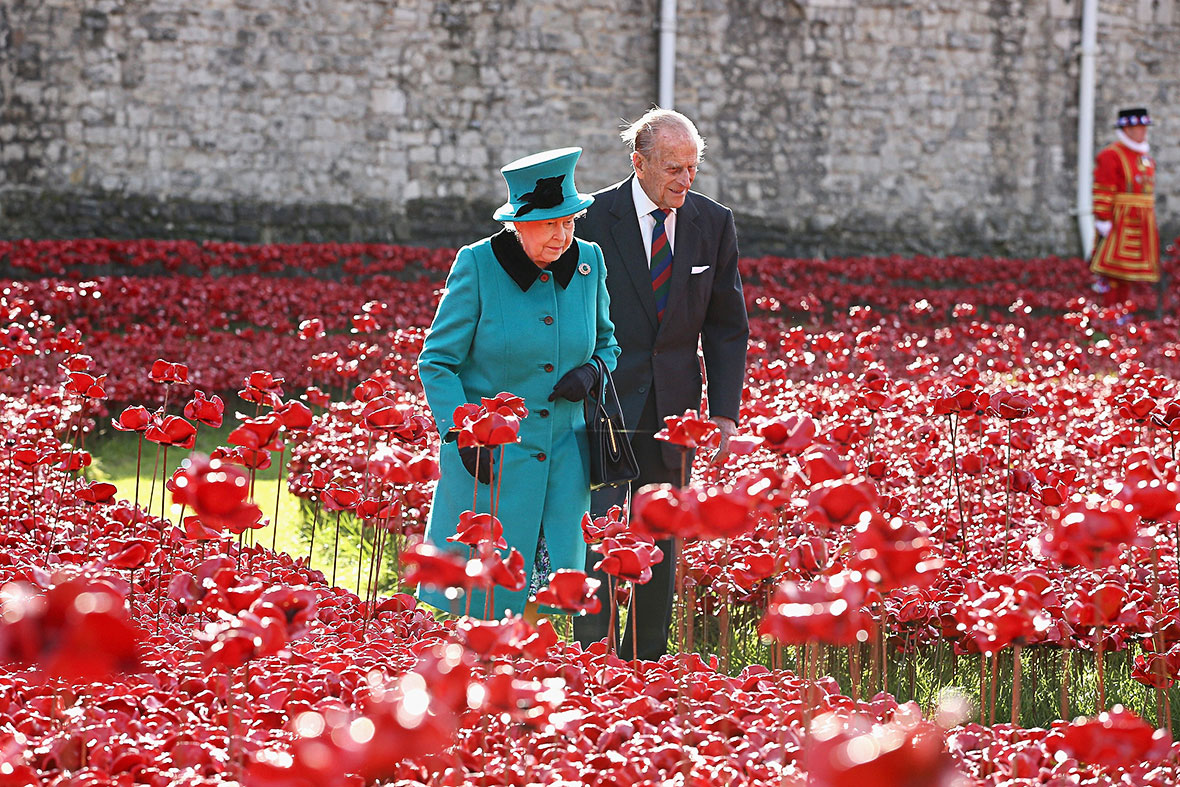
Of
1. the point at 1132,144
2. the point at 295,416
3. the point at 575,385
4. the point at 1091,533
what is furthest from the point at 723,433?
the point at 1132,144

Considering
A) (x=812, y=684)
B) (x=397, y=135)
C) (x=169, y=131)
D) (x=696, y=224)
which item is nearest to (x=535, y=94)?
(x=397, y=135)

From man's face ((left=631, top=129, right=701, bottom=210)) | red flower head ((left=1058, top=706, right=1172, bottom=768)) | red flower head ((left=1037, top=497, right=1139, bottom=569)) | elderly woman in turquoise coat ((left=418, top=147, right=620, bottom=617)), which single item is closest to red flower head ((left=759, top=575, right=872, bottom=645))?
red flower head ((left=1058, top=706, right=1172, bottom=768))

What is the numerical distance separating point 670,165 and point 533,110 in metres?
10.3

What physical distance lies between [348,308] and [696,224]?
653 cm

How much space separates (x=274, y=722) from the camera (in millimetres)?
2197

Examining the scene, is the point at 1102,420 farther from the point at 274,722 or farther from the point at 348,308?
the point at 348,308

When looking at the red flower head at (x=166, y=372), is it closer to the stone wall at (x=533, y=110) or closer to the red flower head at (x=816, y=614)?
the red flower head at (x=816, y=614)

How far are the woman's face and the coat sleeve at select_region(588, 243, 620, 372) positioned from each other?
0.62 feet

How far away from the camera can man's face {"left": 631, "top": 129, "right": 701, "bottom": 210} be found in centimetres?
366

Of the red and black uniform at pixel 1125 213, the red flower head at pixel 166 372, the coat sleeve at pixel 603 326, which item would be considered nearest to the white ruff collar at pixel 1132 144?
the red and black uniform at pixel 1125 213

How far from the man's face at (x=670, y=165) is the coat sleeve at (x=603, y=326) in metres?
0.28

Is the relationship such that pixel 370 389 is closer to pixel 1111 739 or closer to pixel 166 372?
pixel 166 372

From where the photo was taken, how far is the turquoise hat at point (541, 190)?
10.4ft

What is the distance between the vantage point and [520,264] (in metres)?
3.35
